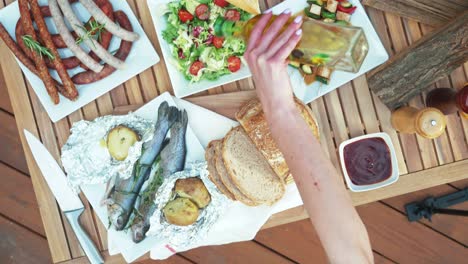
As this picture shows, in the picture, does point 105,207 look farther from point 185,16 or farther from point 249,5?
point 249,5

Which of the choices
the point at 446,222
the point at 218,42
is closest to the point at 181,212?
the point at 218,42

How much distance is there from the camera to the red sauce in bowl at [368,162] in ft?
5.34

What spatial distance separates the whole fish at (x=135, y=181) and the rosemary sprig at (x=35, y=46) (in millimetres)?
404

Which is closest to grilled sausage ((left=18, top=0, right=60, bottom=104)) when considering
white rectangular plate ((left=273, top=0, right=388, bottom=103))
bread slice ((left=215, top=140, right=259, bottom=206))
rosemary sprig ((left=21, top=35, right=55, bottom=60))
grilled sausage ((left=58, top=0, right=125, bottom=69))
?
rosemary sprig ((left=21, top=35, right=55, bottom=60))

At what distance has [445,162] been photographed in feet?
5.67

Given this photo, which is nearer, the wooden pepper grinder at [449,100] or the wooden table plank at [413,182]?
the wooden pepper grinder at [449,100]

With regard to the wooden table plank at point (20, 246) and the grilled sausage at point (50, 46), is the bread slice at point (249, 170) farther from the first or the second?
the wooden table plank at point (20, 246)

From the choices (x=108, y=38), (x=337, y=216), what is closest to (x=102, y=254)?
(x=108, y=38)

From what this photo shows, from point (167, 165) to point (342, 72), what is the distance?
669 mm

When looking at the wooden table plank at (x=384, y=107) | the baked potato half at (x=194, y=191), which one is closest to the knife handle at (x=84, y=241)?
the baked potato half at (x=194, y=191)

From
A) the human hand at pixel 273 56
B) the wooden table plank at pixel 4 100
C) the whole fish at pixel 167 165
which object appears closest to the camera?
the human hand at pixel 273 56

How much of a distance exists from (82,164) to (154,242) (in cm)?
36

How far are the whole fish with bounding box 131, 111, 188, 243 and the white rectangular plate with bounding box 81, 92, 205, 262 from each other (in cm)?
3

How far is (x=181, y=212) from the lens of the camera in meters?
1.56
